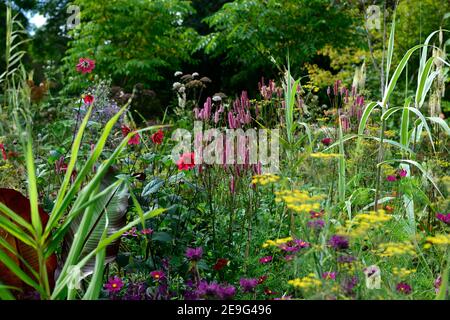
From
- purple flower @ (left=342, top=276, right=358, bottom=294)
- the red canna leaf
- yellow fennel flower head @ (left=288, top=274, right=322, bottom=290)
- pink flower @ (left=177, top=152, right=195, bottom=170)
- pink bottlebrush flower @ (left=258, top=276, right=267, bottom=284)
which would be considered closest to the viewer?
yellow fennel flower head @ (left=288, top=274, right=322, bottom=290)

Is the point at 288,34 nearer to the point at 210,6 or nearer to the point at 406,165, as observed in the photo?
the point at 210,6

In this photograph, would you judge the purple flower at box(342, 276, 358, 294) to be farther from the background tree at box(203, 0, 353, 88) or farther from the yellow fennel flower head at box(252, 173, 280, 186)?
the background tree at box(203, 0, 353, 88)

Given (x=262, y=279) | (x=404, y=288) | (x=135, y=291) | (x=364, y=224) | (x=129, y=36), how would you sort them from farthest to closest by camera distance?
1. (x=129, y=36)
2. (x=262, y=279)
3. (x=135, y=291)
4. (x=364, y=224)
5. (x=404, y=288)

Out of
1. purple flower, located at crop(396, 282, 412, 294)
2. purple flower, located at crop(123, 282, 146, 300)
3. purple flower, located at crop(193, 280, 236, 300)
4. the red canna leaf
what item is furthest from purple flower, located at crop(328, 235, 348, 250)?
the red canna leaf

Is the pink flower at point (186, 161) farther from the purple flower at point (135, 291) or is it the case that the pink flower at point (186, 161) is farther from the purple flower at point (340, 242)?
the purple flower at point (340, 242)

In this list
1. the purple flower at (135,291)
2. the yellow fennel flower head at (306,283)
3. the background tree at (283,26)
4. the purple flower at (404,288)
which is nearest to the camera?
the yellow fennel flower head at (306,283)

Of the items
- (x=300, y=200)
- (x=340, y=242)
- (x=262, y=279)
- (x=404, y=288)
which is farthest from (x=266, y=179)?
(x=404, y=288)

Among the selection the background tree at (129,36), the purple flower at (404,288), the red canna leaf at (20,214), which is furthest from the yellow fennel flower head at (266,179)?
the background tree at (129,36)

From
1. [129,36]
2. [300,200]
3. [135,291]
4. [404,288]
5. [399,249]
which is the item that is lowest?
[135,291]

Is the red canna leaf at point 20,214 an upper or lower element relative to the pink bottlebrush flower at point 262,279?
upper

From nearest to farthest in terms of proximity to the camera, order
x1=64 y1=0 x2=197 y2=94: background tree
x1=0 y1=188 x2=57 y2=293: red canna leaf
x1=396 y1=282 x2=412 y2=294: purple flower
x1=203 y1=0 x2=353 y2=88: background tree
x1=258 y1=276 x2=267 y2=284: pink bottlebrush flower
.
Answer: x1=396 y1=282 x2=412 y2=294: purple flower
x1=0 y1=188 x2=57 y2=293: red canna leaf
x1=258 y1=276 x2=267 y2=284: pink bottlebrush flower
x1=203 y1=0 x2=353 y2=88: background tree
x1=64 y1=0 x2=197 y2=94: background tree

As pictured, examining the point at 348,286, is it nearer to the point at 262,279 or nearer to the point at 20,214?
the point at 262,279

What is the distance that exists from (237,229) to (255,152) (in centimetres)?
47

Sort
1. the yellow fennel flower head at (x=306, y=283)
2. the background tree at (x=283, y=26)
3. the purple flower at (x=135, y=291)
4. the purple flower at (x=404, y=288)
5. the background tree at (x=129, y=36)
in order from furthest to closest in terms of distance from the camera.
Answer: the background tree at (x=129, y=36) < the background tree at (x=283, y=26) < the purple flower at (x=135, y=291) < the purple flower at (x=404, y=288) < the yellow fennel flower head at (x=306, y=283)
